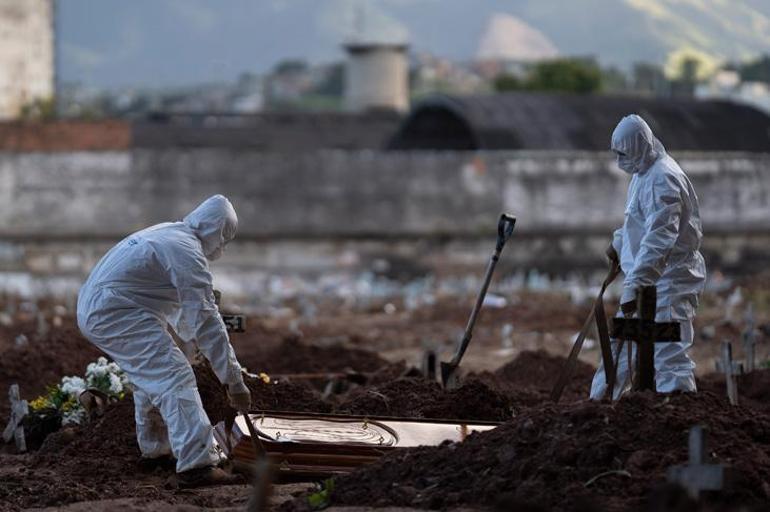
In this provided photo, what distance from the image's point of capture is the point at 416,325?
23812mm

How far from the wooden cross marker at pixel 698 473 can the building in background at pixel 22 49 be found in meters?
31.6

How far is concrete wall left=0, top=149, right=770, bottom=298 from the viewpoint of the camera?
101 feet

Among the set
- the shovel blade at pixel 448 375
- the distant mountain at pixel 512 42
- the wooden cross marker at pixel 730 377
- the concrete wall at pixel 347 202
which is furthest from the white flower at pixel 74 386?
the distant mountain at pixel 512 42

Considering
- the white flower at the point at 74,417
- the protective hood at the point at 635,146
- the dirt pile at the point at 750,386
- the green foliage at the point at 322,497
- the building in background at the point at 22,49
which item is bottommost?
the white flower at the point at 74,417

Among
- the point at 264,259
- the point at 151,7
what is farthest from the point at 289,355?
the point at 151,7

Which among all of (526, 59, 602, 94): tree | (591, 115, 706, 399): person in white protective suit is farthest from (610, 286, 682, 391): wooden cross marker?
(526, 59, 602, 94): tree

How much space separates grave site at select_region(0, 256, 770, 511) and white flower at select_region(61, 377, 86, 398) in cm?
20

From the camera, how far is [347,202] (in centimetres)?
3200

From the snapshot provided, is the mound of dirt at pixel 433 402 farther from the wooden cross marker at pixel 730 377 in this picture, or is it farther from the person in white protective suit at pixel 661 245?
the wooden cross marker at pixel 730 377

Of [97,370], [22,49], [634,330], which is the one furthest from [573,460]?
[22,49]

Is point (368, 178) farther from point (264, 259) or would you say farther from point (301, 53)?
point (301, 53)

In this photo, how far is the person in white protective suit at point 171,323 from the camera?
32.6 ft

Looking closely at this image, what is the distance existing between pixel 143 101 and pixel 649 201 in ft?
266

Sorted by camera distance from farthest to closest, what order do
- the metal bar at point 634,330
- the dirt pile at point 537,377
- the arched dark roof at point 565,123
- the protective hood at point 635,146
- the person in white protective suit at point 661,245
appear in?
the arched dark roof at point 565,123 < the dirt pile at point 537,377 < the protective hood at point 635,146 < the person in white protective suit at point 661,245 < the metal bar at point 634,330
